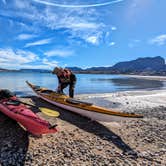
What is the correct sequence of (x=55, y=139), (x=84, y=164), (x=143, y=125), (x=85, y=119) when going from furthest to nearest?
(x=85, y=119) → (x=143, y=125) → (x=55, y=139) → (x=84, y=164)

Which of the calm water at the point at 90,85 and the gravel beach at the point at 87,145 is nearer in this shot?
the gravel beach at the point at 87,145

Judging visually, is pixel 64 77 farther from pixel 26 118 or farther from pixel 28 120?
pixel 28 120

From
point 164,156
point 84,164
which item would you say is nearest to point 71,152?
point 84,164

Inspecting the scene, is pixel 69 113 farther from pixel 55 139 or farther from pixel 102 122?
pixel 55 139

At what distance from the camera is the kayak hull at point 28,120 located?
6.45 m

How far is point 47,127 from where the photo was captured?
6441 millimetres

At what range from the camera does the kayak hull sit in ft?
21.1

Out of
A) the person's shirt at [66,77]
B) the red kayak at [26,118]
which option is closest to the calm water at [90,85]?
the person's shirt at [66,77]

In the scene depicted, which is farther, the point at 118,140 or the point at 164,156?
the point at 118,140

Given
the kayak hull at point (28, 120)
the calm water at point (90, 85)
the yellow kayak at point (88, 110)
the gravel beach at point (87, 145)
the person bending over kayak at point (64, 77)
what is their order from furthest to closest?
the calm water at point (90, 85) → the person bending over kayak at point (64, 77) → the yellow kayak at point (88, 110) → the kayak hull at point (28, 120) → the gravel beach at point (87, 145)

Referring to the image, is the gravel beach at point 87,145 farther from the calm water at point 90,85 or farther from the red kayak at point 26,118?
the calm water at point 90,85

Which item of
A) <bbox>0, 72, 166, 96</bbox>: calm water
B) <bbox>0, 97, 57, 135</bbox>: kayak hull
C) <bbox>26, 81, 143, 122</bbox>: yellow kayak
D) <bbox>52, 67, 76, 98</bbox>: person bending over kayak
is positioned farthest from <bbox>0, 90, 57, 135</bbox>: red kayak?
<bbox>0, 72, 166, 96</bbox>: calm water

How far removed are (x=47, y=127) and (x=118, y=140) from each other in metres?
2.47

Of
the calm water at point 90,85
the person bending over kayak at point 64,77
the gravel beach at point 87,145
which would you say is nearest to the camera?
the gravel beach at point 87,145
